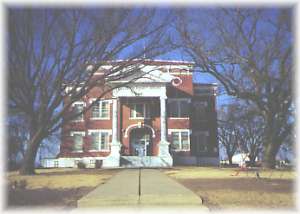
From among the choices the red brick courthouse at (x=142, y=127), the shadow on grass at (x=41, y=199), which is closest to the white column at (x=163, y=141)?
the red brick courthouse at (x=142, y=127)

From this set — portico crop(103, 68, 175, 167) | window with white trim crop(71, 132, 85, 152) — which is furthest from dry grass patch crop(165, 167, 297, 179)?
window with white trim crop(71, 132, 85, 152)

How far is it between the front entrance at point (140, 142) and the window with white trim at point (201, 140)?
5.28 meters

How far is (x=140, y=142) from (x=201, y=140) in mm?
6682

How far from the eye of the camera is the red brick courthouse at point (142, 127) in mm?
32219

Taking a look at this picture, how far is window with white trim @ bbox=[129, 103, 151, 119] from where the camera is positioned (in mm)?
33719

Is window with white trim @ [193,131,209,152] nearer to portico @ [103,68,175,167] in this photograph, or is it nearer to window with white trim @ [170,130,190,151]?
window with white trim @ [170,130,190,151]

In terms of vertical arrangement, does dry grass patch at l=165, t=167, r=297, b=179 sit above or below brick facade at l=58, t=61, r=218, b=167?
below

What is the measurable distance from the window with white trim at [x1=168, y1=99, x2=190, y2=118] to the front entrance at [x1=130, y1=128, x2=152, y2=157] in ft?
10.3

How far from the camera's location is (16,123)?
90.3 ft

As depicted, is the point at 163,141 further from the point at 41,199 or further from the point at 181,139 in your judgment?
the point at 41,199

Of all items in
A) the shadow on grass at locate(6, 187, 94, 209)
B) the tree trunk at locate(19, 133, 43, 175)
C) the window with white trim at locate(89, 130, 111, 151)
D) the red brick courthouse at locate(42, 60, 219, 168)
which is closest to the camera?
the shadow on grass at locate(6, 187, 94, 209)

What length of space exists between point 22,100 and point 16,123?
1014cm

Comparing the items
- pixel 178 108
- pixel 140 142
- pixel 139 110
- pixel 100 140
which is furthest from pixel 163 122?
pixel 100 140

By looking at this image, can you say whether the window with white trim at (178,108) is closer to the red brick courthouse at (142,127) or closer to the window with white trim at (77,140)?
the red brick courthouse at (142,127)
